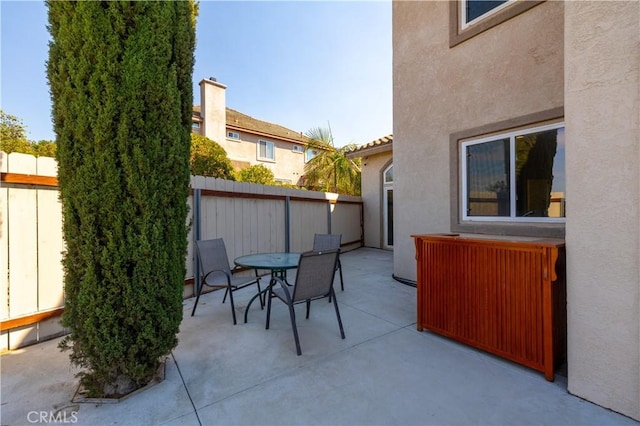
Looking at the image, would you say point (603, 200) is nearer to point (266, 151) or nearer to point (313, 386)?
point (313, 386)

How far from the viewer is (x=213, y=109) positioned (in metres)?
16.0

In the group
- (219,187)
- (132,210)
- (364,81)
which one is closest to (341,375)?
(132,210)

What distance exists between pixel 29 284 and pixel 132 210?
88.1 inches

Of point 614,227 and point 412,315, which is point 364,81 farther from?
point 614,227

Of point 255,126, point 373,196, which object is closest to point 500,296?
point 373,196

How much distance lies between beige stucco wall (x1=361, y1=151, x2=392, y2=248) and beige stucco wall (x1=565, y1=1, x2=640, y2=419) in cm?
752

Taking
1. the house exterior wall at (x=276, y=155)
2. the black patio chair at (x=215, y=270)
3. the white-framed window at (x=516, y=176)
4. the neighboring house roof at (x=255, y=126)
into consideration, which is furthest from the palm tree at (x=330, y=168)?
the black patio chair at (x=215, y=270)

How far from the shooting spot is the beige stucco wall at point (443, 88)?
13.2ft

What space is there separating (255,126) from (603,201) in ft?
64.0

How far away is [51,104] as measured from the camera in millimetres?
2174

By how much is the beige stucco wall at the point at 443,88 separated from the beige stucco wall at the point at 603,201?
6.35 feet

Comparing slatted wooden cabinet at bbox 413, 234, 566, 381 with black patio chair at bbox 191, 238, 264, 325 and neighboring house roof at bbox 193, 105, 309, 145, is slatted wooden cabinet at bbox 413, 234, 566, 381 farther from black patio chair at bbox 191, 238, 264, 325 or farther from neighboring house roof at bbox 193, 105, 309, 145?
neighboring house roof at bbox 193, 105, 309, 145

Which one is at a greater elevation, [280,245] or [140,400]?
[280,245]

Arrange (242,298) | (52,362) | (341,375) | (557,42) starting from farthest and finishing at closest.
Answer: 1. (242,298)
2. (557,42)
3. (52,362)
4. (341,375)
